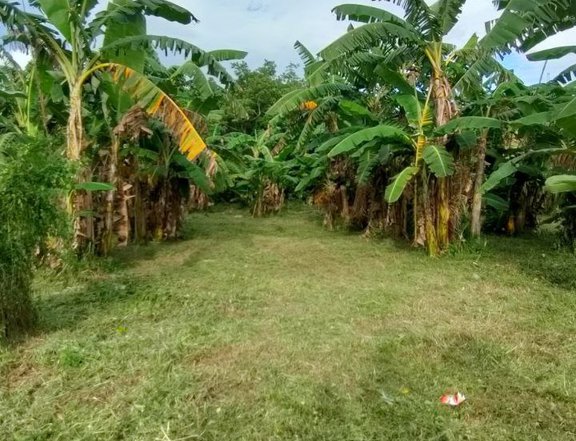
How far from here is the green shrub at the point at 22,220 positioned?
143 inches

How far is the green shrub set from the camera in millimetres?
3645

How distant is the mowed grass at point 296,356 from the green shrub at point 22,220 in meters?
0.29

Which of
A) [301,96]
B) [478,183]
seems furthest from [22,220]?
[478,183]

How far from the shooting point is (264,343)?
3.79 metres

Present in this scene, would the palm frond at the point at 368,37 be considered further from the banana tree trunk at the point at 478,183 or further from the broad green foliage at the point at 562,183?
the broad green foliage at the point at 562,183

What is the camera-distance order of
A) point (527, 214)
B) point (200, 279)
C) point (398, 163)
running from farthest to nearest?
point (527, 214)
point (398, 163)
point (200, 279)

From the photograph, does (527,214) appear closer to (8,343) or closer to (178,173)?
(178,173)

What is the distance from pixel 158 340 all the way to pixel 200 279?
84.9 inches

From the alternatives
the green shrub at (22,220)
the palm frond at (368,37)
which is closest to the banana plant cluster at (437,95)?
the palm frond at (368,37)

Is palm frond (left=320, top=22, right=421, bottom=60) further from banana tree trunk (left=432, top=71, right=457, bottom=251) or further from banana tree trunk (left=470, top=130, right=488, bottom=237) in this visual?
banana tree trunk (left=470, top=130, right=488, bottom=237)

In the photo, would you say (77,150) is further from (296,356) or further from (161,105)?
(296,356)

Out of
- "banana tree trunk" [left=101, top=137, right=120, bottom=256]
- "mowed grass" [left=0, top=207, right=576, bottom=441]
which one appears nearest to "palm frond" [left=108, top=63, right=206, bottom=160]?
"banana tree trunk" [left=101, top=137, right=120, bottom=256]

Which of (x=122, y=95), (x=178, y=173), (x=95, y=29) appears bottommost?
(x=178, y=173)

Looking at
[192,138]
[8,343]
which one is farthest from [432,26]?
[8,343]
